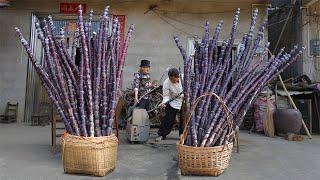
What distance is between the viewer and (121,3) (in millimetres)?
9391

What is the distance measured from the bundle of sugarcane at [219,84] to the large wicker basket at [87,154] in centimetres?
99

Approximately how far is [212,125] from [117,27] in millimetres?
1642

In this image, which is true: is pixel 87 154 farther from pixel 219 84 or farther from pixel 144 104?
pixel 144 104

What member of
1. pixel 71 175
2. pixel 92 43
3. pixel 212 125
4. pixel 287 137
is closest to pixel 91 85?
pixel 92 43

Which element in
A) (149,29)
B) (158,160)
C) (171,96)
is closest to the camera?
(158,160)

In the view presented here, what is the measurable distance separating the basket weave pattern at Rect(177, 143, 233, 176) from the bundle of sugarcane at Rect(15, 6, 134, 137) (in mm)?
931

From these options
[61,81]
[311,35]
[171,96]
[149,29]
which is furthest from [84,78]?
[311,35]

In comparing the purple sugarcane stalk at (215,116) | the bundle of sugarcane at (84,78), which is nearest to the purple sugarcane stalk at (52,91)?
the bundle of sugarcane at (84,78)

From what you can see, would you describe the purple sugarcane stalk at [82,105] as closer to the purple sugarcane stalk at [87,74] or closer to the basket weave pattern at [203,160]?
the purple sugarcane stalk at [87,74]

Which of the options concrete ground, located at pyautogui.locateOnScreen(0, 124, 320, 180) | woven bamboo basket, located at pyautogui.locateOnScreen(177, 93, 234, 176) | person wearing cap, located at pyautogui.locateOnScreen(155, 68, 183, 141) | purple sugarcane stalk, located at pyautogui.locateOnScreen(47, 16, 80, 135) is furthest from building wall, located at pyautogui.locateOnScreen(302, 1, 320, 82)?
purple sugarcane stalk, located at pyautogui.locateOnScreen(47, 16, 80, 135)

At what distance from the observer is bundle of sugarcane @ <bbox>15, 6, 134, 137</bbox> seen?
13.8 feet

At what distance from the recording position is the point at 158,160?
199 inches

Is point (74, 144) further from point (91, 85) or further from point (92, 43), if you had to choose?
point (92, 43)

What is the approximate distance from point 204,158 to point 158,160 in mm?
1063
